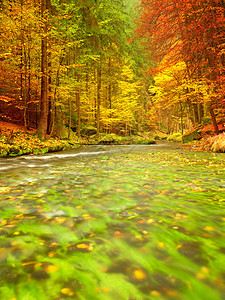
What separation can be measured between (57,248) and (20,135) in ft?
33.3

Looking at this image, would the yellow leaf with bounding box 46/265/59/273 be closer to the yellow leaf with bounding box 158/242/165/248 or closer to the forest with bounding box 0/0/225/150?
the yellow leaf with bounding box 158/242/165/248

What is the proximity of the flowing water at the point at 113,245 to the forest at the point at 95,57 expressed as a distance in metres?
6.86

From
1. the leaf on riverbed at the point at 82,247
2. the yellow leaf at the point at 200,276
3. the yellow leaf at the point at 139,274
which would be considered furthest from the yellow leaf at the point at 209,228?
the leaf on riverbed at the point at 82,247

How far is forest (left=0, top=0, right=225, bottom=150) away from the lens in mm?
8039

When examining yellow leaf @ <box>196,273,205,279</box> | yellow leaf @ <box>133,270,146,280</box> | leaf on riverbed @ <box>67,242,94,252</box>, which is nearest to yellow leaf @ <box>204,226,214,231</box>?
yellow leaf @ <box>196,273,205,279</box>

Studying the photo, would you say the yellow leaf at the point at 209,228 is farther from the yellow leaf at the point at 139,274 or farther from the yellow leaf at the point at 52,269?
the yellow leaf at the point at 52,269

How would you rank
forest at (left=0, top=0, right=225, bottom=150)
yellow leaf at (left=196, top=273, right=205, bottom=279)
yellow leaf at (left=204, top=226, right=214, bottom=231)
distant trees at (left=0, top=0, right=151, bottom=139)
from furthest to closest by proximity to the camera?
distant trees at (left=0, top=0, right=151, bottom=139), forest at (left=0, top=0, right=225, bottom=150), yellow leaf at (left=204, top=226, right=214, bottom=231), yellow leaf at (left=196, top=273, right=205, bottom=279)

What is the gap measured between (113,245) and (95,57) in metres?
17.6

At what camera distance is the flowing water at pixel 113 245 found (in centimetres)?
123

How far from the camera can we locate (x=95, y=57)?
16859 millimetres

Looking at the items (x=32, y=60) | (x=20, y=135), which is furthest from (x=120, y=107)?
(x=20, y=135)

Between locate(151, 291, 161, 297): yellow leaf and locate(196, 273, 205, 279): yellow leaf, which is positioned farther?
locate(196, 273, 205, 279): yellow leaf

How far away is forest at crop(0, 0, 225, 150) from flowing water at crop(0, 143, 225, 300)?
6861 mm

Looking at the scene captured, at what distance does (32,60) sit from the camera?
14188 millimetres
